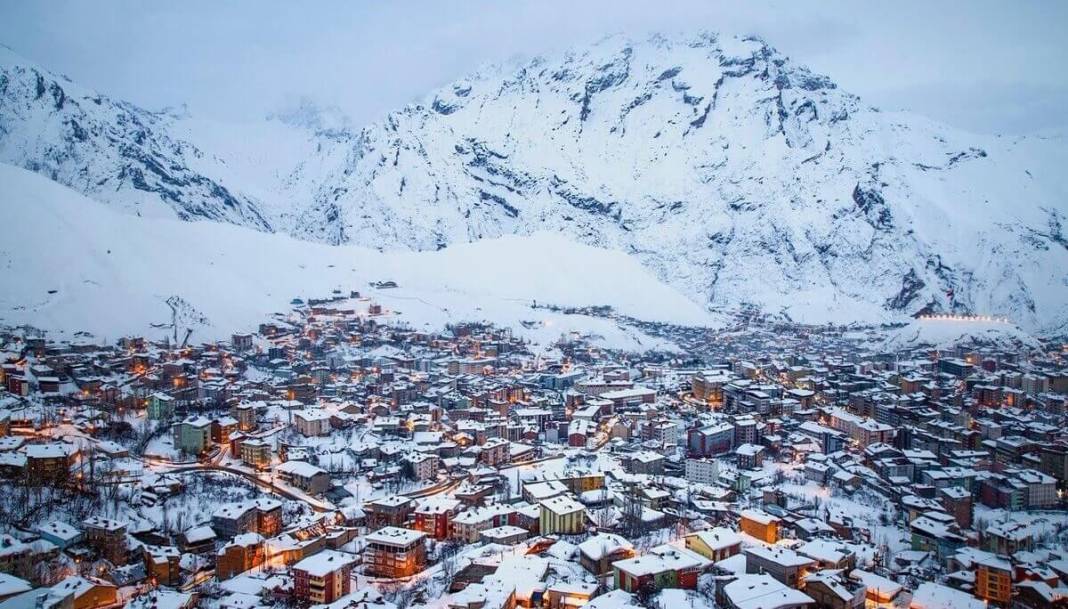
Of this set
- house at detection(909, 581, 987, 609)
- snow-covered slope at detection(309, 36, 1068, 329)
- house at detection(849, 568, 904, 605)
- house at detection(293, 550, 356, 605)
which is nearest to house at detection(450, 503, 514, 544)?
house at detection(293, 550, 356, 605)

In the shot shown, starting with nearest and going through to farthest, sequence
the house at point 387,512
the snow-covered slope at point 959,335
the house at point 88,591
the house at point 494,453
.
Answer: the house at point 88,591
the house at point 387,512
the house at point 494,453
the snow-covered slope at point 959,335

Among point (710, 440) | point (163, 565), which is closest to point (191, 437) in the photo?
point (163, 565)

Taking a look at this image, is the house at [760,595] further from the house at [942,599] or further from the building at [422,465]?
the building at [422,465]

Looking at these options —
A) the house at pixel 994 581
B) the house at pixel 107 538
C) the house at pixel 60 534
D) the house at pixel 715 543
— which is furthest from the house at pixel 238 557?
the house at pixel 994 581

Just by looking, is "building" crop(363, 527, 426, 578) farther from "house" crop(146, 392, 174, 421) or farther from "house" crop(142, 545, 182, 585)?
"house" crop(146, 392, 174, 421)

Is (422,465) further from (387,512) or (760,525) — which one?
(760,525)

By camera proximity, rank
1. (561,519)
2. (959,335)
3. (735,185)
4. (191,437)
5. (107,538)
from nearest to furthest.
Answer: (107,538) < (561,519) < (191,437) < (959,335) < (735,185)

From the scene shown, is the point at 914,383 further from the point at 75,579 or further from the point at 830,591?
the point at 75,579
